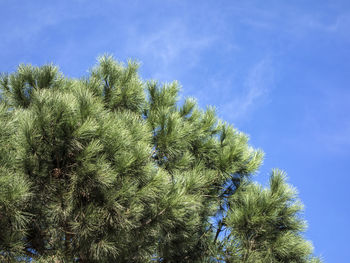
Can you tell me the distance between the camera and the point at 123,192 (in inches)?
154

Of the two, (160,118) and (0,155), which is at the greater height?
(160,118)

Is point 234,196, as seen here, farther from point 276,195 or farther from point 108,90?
point 108,90

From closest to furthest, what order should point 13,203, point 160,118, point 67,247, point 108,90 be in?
point 13,203, point 67,247, point 160,118, point 108,90

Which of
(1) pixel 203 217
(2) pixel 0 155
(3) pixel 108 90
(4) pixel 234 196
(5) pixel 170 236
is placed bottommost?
(2) pixel 0 155

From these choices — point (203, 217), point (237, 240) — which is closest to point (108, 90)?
point (203, 217)

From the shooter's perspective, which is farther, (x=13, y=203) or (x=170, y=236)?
(x=170, y=236)

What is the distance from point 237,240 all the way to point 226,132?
1.42m

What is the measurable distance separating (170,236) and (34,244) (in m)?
1.33

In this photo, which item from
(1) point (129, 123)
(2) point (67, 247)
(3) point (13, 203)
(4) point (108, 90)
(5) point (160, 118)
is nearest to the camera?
(3) point (13, 203)

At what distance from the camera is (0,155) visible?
3666 mm

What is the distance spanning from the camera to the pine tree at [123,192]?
12.3 feet

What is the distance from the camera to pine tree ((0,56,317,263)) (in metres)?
3.75

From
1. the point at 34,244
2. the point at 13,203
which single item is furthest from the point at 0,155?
the point at 34,244

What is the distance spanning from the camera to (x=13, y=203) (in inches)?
138
